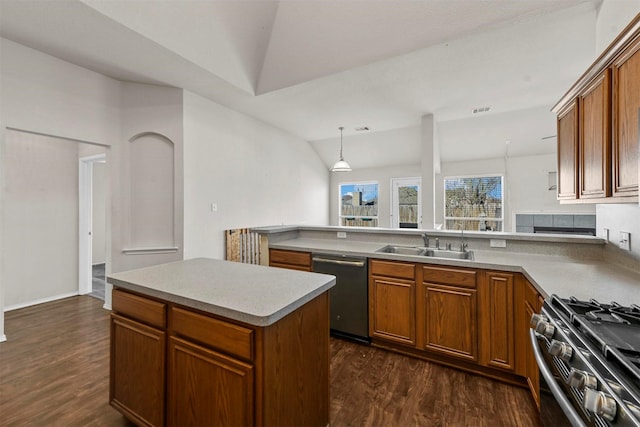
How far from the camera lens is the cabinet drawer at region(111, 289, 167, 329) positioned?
138 cm

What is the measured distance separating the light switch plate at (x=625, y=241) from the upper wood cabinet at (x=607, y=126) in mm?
367

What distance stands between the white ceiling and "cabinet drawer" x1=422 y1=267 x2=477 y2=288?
190cm

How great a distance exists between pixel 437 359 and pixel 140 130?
4.06 metres

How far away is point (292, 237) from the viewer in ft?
11.6

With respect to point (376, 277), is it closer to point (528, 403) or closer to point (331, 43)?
point (528, 403)

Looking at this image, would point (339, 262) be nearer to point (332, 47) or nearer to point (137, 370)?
point (137, 370)

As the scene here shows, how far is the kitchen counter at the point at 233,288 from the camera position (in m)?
1.14

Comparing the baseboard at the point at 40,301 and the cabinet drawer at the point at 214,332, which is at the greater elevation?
the cabinet drawer at the point at 214,332

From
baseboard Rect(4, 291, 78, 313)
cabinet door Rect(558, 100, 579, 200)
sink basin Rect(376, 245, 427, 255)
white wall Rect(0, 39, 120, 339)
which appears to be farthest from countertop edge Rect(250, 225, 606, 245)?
baseboard Rect(4, 291, 78, 313)

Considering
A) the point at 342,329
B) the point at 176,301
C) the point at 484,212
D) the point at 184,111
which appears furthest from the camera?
the point at 484,212

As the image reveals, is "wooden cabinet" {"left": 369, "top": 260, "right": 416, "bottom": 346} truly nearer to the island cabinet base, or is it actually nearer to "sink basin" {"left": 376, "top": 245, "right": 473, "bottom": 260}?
"sink basin" {"left": 376, "top": 245, "right": 473, "bottom": 260}

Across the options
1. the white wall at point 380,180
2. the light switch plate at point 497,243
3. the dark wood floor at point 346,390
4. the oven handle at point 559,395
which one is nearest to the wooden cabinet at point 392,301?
the dark wood floor at point 346,390

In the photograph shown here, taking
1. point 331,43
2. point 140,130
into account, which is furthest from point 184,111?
point 331,43

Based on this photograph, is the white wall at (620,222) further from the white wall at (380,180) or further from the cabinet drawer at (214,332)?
the white wall at (380,180)
